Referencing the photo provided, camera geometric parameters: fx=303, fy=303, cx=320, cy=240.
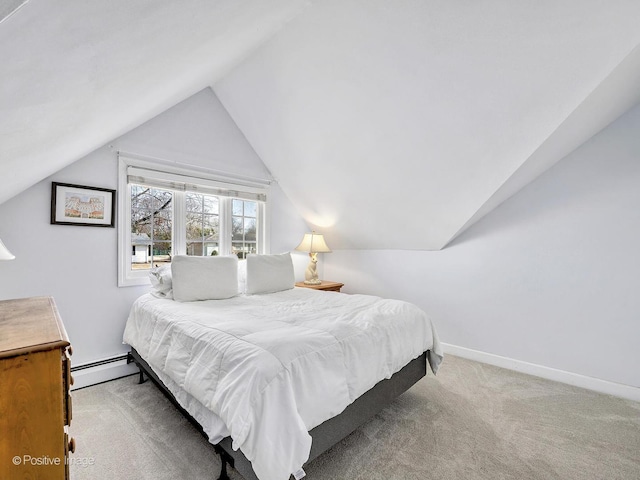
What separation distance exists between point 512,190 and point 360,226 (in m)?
1.64

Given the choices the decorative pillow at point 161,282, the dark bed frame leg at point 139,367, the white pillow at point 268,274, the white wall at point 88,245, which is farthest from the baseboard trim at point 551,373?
the white wall at point 88,245

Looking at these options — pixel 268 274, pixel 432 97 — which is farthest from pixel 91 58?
pixel 268 274

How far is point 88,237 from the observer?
8.32 ft

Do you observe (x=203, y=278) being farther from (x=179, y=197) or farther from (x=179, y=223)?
(x=179, y=197)

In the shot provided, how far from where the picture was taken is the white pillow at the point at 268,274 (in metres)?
2.95

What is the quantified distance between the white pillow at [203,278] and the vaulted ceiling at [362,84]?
110 centimetres

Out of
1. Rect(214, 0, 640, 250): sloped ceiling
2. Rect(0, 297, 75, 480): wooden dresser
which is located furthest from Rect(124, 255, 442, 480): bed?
Rect(214, 0, 640, 250): sloped ceiling

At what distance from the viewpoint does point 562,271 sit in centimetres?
270

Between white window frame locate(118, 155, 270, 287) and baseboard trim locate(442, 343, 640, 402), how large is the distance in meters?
2.58

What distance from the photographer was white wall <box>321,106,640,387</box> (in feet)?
7.96

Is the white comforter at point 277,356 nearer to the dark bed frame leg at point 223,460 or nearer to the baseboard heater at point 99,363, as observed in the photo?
the dark bed frame leg at point 223,460

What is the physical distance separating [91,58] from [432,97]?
6.77 feet

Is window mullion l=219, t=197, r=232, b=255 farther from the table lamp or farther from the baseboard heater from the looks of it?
the baseboard heater

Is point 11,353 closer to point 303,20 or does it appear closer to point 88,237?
point 88,237
